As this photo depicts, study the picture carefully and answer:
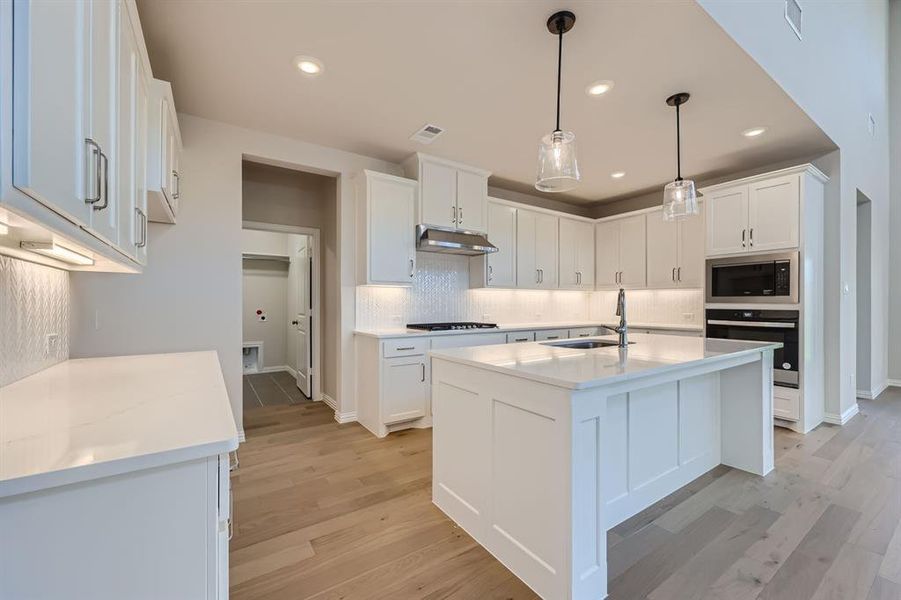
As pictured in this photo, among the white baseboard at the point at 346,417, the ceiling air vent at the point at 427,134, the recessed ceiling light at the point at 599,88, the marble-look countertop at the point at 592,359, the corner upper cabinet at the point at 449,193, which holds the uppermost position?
the ceiling air vent at the point at 427,134

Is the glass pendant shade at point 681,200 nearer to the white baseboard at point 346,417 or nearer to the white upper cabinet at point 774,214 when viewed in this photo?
the white upper cabinet at point 774,214

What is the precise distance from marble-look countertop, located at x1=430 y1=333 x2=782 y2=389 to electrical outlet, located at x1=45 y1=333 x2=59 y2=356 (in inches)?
74.3

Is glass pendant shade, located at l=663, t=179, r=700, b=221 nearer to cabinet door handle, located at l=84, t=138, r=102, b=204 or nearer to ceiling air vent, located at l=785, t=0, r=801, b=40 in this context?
ceiling air vent, located at l=785, t=0, r=801, b=40

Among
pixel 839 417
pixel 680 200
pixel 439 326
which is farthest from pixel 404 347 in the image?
pixel 839 417

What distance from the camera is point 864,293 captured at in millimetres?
4516

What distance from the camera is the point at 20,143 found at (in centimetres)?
70

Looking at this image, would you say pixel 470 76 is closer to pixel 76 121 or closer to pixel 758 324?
pixel 76 121

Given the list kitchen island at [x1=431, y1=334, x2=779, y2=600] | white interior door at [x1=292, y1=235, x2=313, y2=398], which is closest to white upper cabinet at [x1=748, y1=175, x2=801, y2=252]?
kitchen island at [x1=431, y1=334, x2=779, y2=600]

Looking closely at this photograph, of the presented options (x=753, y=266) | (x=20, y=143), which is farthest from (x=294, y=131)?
(x=753, y=266)

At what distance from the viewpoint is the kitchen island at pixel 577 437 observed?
150cm

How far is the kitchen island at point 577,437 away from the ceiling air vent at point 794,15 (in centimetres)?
235

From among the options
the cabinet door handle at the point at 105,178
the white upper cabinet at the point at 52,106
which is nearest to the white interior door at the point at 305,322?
the cabinet door handle at the point at 105,178

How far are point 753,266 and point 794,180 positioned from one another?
0.82 metres

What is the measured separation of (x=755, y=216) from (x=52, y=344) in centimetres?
541
